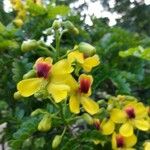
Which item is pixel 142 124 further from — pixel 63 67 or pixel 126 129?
pixel 63 67

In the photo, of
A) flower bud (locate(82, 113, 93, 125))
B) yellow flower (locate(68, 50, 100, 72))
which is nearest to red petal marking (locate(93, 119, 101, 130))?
flower bud (locate(82, 113, 93, 125))

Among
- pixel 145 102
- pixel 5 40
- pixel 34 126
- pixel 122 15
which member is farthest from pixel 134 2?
pixel 34 126

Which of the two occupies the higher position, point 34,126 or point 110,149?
point 34,126

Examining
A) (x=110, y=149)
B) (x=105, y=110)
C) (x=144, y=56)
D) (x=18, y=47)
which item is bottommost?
(x=110, y=149)

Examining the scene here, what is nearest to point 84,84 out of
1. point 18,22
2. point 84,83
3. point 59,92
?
point 84,83

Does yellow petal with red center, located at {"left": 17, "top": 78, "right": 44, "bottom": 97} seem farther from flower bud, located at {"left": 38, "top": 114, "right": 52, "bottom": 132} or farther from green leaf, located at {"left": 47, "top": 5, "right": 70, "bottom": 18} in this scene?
green leaf, located at {"left": 47, "top": 5, "right": 70, "bottom": 18}

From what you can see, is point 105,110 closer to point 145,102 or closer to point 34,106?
point 34,106
